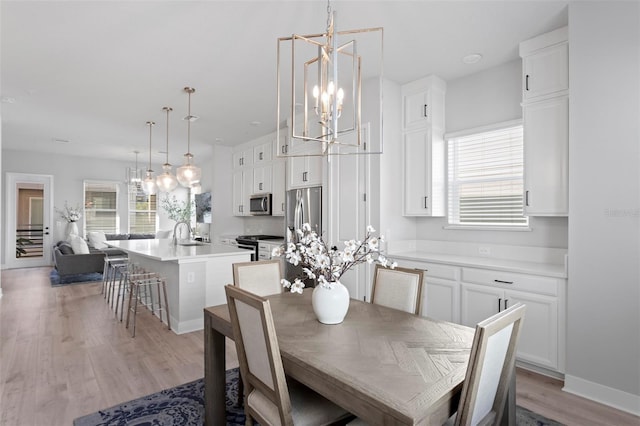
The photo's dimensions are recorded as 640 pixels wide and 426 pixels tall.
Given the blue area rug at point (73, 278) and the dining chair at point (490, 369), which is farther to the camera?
the blue area rug at point (73, 278)

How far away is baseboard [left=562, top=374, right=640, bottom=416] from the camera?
88.0 inches

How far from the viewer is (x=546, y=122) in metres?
2.88

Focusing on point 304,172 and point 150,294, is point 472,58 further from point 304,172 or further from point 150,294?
point 150,294

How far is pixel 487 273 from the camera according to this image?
2986mm

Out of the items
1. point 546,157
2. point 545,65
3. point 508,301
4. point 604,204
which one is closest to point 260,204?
point 508,301

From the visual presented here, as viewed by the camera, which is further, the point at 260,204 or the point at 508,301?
the point at 260,204

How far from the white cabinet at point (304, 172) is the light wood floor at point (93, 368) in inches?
93.1

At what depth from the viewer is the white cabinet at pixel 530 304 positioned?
8.58ft

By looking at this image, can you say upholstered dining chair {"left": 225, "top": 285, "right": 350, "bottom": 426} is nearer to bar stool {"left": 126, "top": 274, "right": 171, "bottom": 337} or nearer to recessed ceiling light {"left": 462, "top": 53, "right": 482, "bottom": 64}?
bar stool {"left": 126, "top": 274, "right": 171, "bottom": 337}

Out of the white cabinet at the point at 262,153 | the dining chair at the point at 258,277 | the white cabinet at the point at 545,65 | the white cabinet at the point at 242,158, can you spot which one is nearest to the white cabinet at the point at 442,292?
the dining chair at the point at 258,277

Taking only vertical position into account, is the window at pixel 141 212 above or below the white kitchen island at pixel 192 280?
above

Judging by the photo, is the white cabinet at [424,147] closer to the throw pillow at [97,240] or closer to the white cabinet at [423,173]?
the white cabinet at [423,173]

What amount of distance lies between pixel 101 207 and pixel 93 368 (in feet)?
24.0

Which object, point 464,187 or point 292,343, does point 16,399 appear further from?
point 464,187
